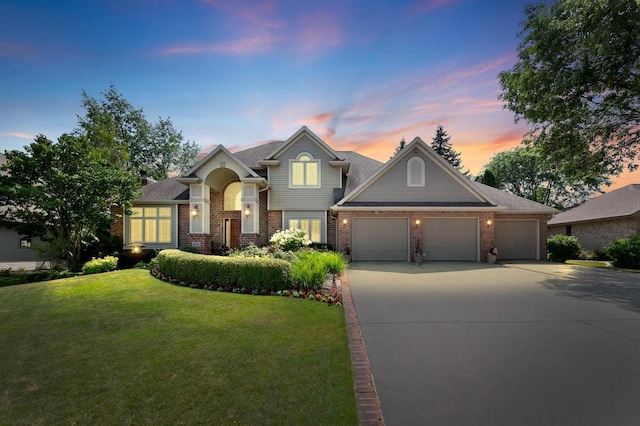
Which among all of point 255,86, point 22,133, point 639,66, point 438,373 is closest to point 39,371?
point 438,373

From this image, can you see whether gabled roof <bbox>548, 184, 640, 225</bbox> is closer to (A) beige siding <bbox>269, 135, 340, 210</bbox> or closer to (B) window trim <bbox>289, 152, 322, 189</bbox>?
(A) beige siding <bbox>269, 135, 340, 210</bbox>

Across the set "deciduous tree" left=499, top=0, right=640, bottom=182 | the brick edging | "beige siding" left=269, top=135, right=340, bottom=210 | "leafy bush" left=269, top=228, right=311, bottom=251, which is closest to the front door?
"beige siding" left=269, top=135, right=340, bottom=210

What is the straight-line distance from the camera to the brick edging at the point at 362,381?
276cm

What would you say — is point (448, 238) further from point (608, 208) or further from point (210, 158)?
point (608, 208)

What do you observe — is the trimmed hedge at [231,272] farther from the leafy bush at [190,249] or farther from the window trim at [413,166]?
the window trim at [413,166]

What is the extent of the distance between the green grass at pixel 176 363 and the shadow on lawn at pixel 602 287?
22.8 feet

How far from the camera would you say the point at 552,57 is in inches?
450

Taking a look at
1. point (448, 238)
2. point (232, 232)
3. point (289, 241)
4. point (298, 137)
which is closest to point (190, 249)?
point (232, 232)

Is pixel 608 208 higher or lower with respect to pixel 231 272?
higher

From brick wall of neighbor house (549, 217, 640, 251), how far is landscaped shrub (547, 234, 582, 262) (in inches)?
164

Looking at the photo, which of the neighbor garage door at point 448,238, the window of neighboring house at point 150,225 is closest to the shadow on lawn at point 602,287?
the neighbor garage door at point 448,238

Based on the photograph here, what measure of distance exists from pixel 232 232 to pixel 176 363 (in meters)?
13.9

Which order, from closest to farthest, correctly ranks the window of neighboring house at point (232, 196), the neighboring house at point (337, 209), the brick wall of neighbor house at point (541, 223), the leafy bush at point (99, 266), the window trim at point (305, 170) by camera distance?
the leafy bush at point (99, 266)
the neighboring house at point (337, 209)
the brick wall of neighbor house at point (541, 223)
the window trim at point (305, 170)
the window of neighboring house at point (232, 196)

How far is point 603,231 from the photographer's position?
802 inches
